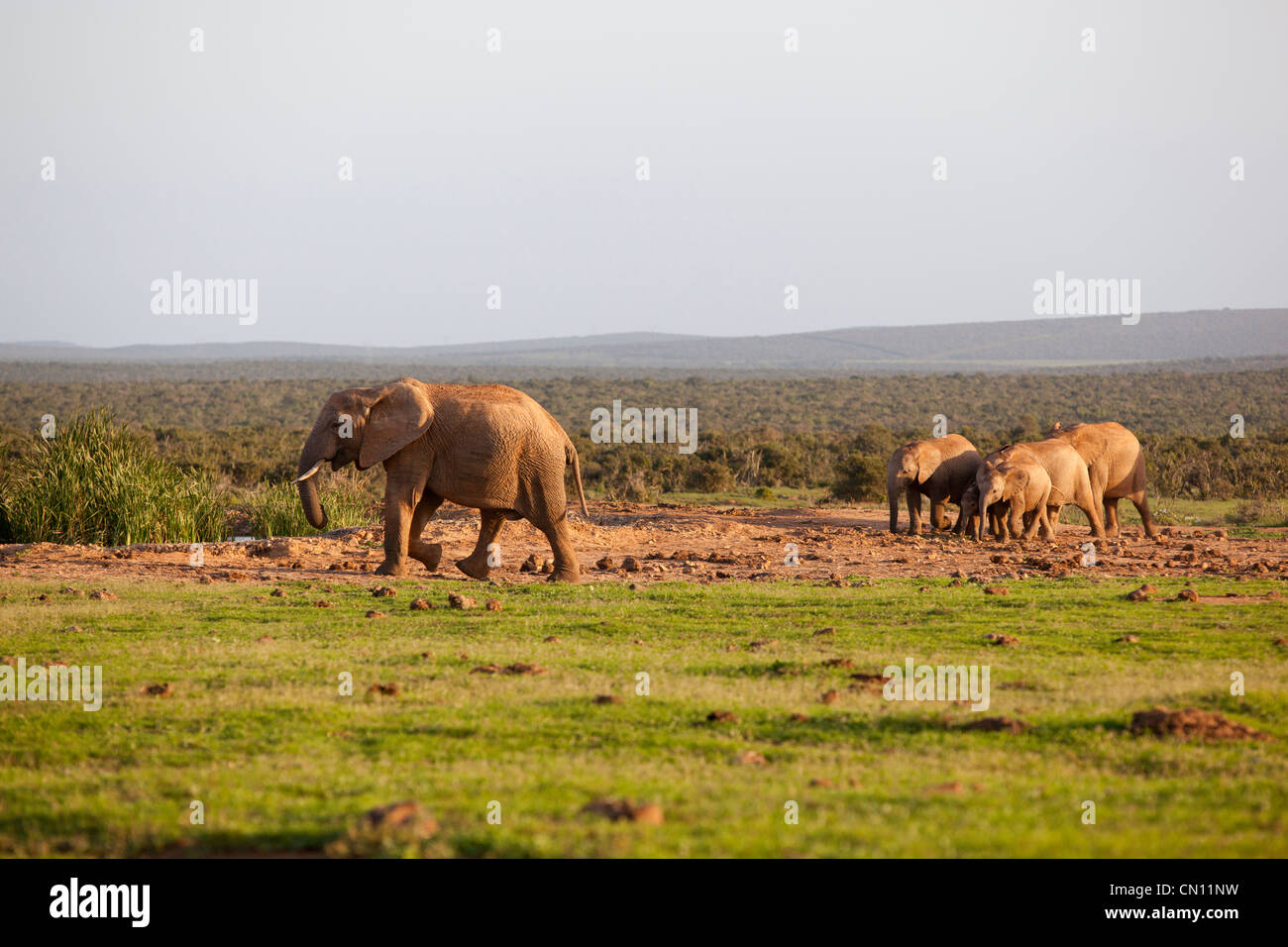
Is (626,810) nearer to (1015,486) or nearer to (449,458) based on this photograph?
(449,458)

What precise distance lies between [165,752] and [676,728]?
3227 millimetres

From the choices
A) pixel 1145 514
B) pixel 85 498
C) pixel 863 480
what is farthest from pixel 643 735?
pixel 863 480

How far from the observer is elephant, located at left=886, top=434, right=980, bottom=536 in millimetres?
22500

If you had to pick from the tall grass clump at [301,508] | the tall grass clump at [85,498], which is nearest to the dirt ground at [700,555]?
the tall grass clump at [85,498]

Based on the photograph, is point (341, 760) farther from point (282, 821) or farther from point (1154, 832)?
point (1154, 832)

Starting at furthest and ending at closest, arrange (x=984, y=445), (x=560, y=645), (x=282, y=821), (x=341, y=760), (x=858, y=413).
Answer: (x=858, y=413) → (x=984, y=445) → (x=560, y=645) → (x=341, y=760) → (x=282, y=821)

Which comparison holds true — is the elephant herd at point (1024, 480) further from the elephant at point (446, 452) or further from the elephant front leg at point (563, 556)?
the elephant at point (446, 452)

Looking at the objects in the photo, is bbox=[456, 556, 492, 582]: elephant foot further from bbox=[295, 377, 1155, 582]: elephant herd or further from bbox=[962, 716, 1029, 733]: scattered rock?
bbox=[962, 716, 1029, 733]: scattered rock

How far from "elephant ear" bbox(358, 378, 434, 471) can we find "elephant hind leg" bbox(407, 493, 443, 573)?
95cm

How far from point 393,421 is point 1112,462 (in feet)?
46.1

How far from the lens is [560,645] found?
37.4ft

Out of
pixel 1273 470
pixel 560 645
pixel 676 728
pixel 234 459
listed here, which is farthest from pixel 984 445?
pixel 676 728
